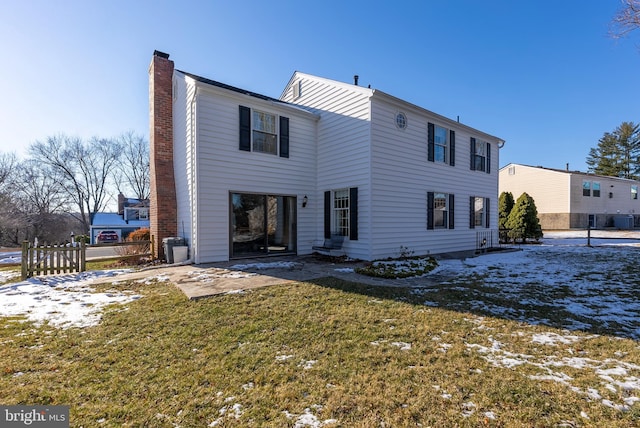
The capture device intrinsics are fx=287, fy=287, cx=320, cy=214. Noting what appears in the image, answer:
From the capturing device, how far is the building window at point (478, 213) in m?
12.5

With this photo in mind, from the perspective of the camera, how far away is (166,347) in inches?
123

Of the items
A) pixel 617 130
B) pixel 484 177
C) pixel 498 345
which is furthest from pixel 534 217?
pixel 617 130

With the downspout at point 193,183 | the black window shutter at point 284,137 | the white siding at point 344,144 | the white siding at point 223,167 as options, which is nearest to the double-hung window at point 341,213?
the white siding at point 344,144

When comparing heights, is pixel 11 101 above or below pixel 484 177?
above

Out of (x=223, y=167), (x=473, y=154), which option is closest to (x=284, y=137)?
(x=223, y=167)

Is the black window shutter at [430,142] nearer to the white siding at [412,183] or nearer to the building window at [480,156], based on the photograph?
the white siding at [412,183]

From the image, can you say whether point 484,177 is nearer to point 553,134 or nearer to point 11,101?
point 553,134

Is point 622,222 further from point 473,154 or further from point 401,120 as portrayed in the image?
point 401,120

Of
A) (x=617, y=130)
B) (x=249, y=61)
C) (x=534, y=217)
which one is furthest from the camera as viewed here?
(x=617, y=130)

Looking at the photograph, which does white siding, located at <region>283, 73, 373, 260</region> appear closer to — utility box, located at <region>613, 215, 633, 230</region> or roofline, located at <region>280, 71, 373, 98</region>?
roofline, located at <region>280, 71, 373, 98</region>

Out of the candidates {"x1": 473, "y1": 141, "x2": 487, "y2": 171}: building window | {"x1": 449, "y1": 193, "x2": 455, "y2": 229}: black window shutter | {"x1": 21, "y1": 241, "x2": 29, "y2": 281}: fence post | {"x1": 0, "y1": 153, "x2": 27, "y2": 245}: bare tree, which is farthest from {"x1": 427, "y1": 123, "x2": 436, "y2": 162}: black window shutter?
{"x1": 0, "y1": 153, "x2": 27, "y2": 245}: bare tree

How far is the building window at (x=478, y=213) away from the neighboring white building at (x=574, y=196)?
19964 millimetres

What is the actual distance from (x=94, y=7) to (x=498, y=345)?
11.8m

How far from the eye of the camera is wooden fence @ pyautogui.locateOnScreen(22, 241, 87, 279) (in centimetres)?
664
